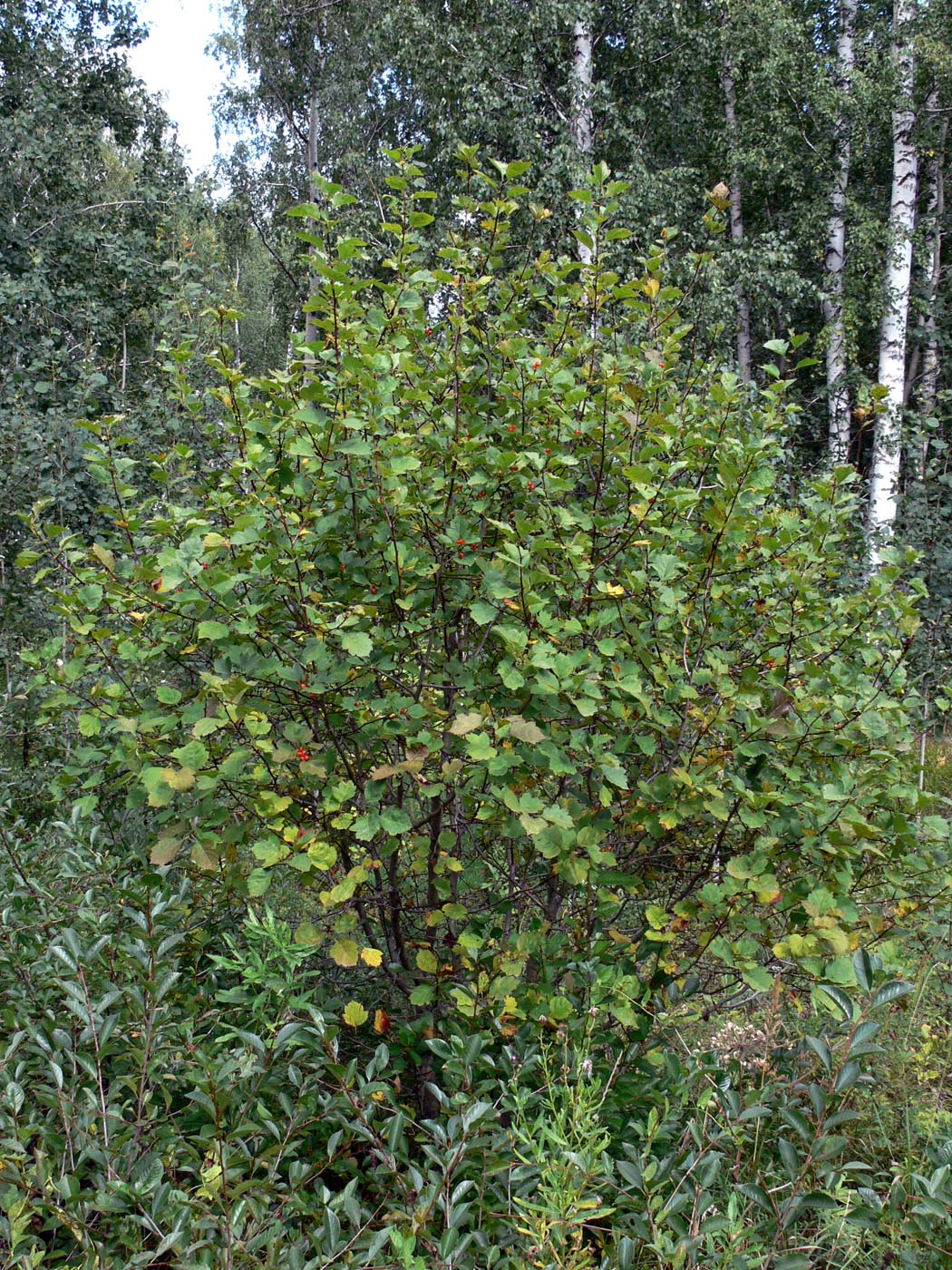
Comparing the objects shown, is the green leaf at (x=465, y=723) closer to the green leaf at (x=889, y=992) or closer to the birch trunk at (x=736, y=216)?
the green leaf at (x=889, y=992)

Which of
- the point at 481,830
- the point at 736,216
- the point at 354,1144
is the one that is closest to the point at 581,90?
the point at 736,216

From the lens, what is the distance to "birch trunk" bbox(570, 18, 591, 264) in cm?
1092

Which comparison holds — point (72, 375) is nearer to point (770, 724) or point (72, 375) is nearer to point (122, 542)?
point (122, 542)

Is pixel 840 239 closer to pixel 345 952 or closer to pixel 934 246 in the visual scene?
pixel 934 246

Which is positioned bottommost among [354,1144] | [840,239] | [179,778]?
[354,1144]

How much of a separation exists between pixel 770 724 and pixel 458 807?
972mm

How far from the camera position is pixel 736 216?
13.4 meters

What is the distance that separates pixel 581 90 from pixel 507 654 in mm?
10990

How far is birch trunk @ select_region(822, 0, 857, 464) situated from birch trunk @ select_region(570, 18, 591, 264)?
116 inches

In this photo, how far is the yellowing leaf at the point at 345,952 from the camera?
1865mm

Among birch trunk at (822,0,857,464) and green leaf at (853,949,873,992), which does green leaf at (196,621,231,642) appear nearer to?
green leaf at (853,949,873,992)

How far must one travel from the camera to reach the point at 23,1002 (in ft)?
6.43

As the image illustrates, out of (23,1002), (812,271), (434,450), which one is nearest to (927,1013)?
(434,450)

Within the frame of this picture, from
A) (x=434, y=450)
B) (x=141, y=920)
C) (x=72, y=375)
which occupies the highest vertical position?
(x=72, y=375)
